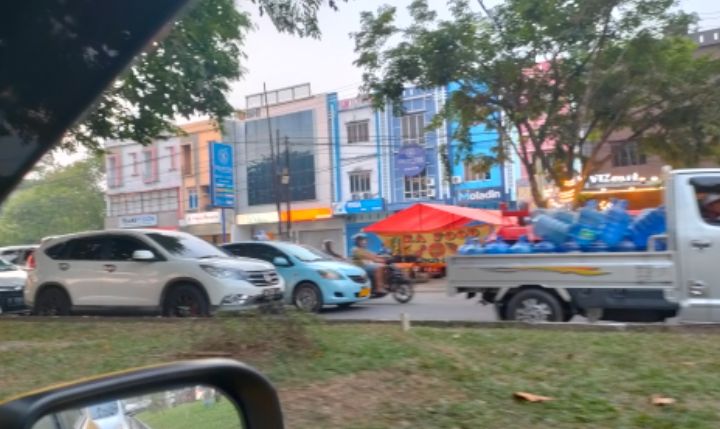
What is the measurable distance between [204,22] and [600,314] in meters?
6.22

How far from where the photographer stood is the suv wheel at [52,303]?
470 inches

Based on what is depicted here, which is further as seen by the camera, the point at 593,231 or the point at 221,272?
the point at 221,272

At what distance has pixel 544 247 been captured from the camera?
9.11 meters

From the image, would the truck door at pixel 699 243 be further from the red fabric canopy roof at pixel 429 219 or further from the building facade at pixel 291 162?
the building facade at pixel 291 162

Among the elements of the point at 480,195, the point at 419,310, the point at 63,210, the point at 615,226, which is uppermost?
the point at 480,195

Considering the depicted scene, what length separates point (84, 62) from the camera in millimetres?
2365

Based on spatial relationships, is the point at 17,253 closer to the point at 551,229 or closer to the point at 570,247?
the point at 551,229

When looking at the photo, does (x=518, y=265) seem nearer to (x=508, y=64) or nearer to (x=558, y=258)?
(x=558, y=258)

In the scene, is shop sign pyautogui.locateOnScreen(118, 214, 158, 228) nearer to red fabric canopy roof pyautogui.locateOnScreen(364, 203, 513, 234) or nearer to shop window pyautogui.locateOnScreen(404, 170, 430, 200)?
shop window pyautogui.locateOnScreen(404, 170, 430, 200)

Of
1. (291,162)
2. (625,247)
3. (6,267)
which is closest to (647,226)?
(625,247)

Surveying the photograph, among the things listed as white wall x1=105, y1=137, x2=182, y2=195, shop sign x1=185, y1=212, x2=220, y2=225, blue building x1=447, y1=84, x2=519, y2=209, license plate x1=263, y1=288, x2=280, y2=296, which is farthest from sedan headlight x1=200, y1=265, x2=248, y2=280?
shop sign x1=185, y1=212, x2=220, y2=225

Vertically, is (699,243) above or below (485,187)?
below

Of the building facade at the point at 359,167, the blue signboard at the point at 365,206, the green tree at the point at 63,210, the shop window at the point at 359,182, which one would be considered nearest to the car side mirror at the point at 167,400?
the green tree at the point at 63,210

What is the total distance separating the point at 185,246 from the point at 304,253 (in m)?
3.17
